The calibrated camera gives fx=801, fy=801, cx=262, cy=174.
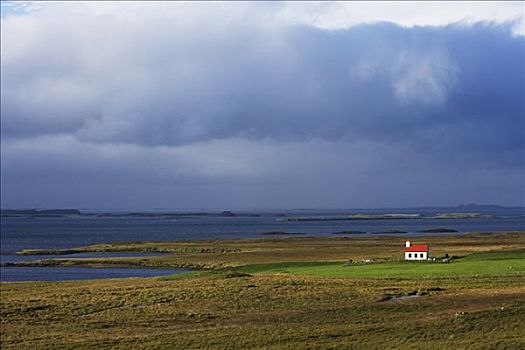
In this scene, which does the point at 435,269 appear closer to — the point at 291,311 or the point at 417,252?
the point at 417,252

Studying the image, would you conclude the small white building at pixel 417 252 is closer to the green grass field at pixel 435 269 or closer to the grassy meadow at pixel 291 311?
the green grass field at pixel 435 269

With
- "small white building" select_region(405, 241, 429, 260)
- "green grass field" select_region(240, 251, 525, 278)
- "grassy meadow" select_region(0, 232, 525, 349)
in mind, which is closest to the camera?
"grassy meadow" select_region(0, 232, 525, 349)

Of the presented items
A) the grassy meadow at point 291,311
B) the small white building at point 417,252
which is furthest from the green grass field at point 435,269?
the small white building at point 417,252

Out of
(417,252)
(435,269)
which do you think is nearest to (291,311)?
(435,269)

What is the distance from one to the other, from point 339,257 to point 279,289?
44267 mm

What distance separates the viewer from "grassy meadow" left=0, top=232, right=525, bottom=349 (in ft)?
108

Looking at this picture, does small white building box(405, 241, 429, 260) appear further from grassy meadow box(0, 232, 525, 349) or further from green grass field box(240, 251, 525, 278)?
grassy meadow box(0, 232, 525, 349)

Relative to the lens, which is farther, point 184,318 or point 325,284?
point 325,284

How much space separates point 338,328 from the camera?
35.3m

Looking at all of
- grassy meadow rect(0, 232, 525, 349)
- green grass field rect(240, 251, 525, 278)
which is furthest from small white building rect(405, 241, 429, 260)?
grassy meadow rect(0, 232, 525, 349)

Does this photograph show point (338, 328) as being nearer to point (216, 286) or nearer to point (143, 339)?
point (143, 339)

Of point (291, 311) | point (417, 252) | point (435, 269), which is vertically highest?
point (417, 252)

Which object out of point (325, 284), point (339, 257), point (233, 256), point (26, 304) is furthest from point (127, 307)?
point (233, 256)

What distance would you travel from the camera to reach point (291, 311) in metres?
41.3
